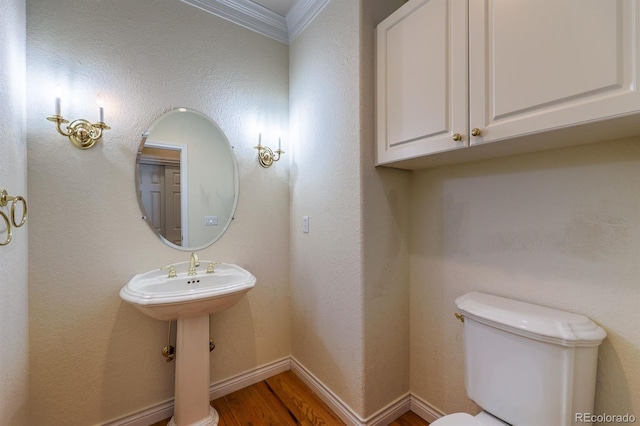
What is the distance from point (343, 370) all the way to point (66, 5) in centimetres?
240

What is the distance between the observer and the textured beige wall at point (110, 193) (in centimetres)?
128

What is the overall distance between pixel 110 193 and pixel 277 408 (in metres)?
1.57

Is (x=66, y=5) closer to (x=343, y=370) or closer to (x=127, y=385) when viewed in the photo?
(x=127, y=385)

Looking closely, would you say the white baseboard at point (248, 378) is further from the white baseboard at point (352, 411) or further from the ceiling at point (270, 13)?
the ceiling at point (270, 13)

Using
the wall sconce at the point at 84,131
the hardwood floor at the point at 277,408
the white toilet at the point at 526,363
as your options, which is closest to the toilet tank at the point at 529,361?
the white toilet at the point at 526,363

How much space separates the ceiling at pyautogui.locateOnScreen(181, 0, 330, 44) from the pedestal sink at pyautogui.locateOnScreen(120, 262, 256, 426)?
5.38ft

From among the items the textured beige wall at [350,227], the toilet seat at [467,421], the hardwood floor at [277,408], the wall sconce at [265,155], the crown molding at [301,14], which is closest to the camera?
the toilet seat at [467,421]

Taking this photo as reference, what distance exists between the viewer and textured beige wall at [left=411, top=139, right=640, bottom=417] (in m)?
0.96

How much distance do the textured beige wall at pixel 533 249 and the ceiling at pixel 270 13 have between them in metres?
1.31

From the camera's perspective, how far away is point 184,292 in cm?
125

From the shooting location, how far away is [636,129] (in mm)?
857

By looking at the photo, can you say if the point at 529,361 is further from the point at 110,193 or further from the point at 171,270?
the point at 110,193

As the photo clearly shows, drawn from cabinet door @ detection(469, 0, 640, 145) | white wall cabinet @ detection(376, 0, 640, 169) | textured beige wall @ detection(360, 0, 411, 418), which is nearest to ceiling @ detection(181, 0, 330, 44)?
textured beige wall @ detection(360, 0, 411, 418)

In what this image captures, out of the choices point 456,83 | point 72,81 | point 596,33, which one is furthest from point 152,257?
point 596,33
